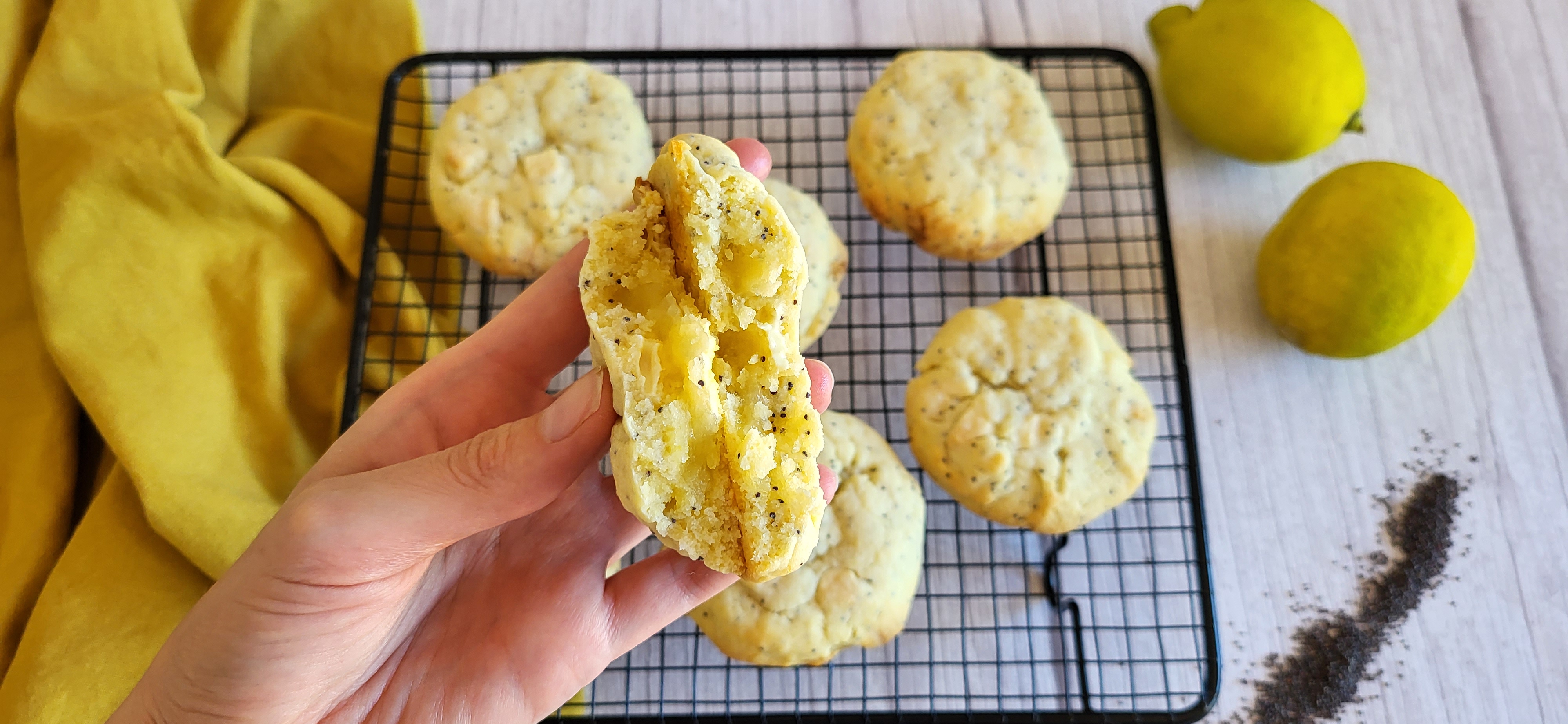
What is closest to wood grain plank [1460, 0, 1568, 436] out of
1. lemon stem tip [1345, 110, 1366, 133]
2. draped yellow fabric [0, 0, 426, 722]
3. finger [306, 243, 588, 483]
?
lemon stem tip [1345, 110, 1366, 133]

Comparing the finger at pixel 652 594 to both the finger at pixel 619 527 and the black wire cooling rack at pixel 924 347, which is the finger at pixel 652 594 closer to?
the finger at pixel 619 527

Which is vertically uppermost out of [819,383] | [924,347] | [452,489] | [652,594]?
[452,489]

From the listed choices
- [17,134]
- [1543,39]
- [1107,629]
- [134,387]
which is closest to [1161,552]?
[1107,629]

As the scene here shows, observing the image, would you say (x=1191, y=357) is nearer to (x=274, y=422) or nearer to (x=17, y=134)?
(x=274, y=422)

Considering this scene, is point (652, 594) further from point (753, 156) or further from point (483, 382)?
point (753, 156)

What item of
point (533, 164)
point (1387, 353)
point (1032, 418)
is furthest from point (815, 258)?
point (1387, 353)

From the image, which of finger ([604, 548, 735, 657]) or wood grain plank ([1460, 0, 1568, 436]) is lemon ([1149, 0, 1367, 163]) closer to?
wood grain plank ([1460, 0, 1568, 436])
